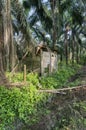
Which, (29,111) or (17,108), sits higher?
(17,108)

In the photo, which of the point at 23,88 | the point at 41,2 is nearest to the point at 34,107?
the point at 23,88

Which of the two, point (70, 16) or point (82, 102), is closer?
point (82, 102)

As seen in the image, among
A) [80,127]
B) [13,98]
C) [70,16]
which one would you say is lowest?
[80,127]

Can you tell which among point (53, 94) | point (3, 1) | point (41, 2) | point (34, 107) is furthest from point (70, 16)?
point (34, 107)

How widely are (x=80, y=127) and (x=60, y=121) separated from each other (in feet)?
2.46

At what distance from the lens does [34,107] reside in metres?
10.3

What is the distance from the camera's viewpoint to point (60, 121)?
370 inches

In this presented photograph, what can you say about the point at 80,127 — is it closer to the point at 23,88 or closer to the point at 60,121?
the point at 60,121

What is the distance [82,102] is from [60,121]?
2.50 metres

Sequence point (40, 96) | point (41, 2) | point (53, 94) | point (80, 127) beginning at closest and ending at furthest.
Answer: point (80, 127) → point (40, 96) → point (53, 94) → point (41, 2)

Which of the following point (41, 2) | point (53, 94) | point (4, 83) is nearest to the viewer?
point (4, 83)

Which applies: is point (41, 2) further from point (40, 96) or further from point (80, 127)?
point (80, 127)

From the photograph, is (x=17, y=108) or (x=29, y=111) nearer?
(x=17, y=108)

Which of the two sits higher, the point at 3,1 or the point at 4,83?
the point at 3,1
